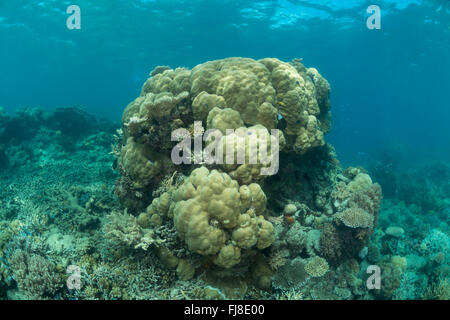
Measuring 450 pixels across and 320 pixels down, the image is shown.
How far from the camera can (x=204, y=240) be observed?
14.6 feet

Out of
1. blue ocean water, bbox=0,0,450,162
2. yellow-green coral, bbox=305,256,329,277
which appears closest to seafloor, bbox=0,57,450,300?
yellow-green coral, bbox=305,256,329,277

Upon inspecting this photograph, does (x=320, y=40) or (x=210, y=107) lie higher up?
(x=320, y=40)

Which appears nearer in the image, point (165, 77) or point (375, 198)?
point (165, 77)

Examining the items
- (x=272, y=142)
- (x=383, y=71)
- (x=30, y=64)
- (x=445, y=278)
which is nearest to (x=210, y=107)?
(x=272, y=142)

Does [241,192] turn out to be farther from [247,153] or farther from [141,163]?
[141,163]

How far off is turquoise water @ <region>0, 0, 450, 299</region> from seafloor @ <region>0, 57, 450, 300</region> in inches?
1.8

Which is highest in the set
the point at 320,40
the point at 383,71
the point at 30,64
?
the point at 320,40

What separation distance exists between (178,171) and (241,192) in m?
2.05

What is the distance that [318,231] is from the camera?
698cm

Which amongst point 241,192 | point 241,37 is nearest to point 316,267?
point 241,192

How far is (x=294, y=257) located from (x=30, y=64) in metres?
78.1

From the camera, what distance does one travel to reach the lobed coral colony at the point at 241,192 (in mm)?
4695

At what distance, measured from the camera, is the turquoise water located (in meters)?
5.49
